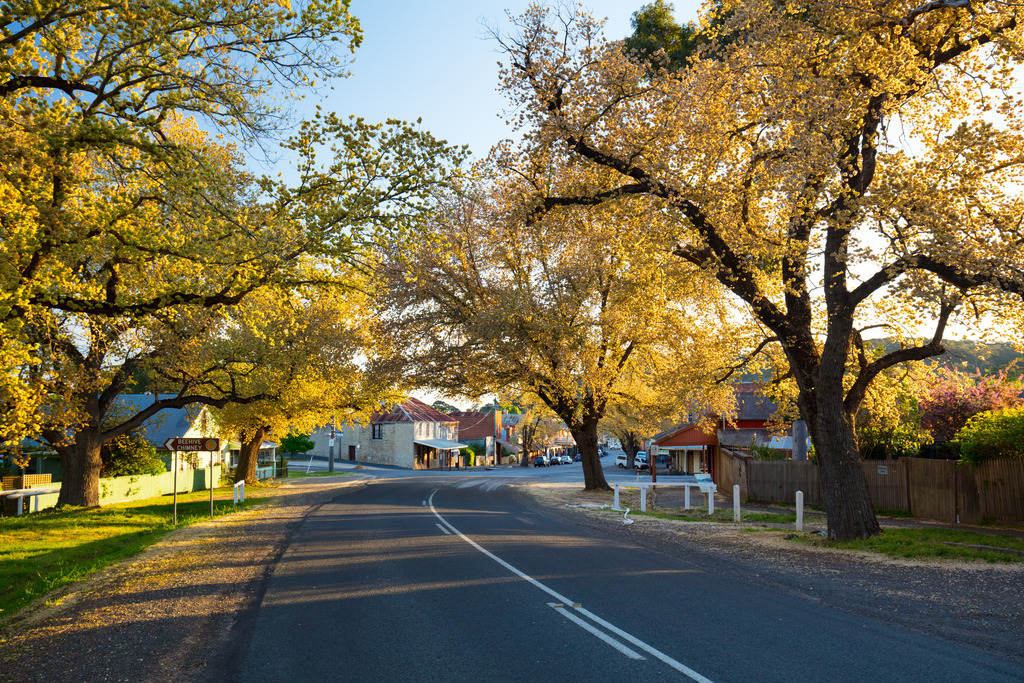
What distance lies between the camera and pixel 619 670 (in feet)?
18.8

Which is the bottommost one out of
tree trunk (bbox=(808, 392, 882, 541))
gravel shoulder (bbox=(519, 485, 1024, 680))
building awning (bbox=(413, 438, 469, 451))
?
building awning (bbox=(413, 438, 469, 451))

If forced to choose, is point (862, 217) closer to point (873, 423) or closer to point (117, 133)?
point (117, 133)

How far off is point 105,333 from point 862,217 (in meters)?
19.3

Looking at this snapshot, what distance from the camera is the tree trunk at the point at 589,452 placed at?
105 ft

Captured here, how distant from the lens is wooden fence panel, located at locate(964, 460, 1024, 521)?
17016 mm

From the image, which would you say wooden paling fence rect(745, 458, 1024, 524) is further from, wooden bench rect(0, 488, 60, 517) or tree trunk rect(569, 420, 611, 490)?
wooden bench rect(0, 488, 60, 517)

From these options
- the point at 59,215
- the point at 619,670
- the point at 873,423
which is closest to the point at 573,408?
the point at 873,423

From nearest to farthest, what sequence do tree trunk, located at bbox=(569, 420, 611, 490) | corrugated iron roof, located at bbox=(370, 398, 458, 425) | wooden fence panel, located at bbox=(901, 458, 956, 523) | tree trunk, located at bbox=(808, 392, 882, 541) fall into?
tree trunk, located at bbox=(808, 392, 882, 541), wooden fence panel, located at bbox=(901, 458, 956, 523), tree trunk, located at bbox=(569, 420, 611, 490), corrugated iron roof, located at bbox=(370, 398, 458, 425)

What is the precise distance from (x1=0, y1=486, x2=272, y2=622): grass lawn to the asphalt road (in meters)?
3.58

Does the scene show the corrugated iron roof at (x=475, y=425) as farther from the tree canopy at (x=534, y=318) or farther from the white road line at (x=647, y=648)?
the white road line at (x=647, y=648)

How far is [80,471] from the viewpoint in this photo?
23.4 meters

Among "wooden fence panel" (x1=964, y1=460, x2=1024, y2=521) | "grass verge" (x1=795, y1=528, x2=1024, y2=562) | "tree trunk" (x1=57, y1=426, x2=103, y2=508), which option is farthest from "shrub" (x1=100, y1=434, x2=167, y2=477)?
"wooden fence panel" (x1=964, y1=460, x2=1024, y2=521)

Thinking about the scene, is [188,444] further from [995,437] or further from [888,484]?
[995,437]

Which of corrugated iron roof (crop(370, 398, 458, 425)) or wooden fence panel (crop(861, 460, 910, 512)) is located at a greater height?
corrugated iron roof (crop(370, 398, 458, 425))
